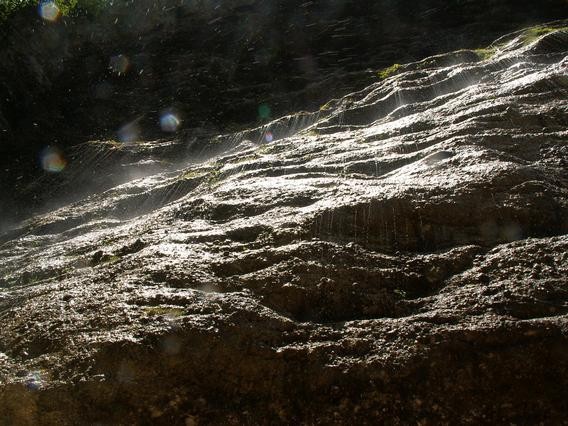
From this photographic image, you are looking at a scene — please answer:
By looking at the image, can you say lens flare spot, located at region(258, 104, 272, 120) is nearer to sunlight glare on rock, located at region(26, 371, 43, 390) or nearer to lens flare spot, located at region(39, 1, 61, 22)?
lens flare spot, located at region(39, 1, 61, 22)

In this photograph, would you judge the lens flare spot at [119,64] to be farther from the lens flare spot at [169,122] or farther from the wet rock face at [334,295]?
the wet rock face at [334,295]

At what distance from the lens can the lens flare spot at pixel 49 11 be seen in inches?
747

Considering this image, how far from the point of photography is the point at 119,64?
63.4 ft

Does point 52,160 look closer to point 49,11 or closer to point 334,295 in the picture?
point 49,11

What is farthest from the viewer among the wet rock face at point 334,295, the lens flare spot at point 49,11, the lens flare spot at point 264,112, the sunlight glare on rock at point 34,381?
the lens flare spot at point 49,11

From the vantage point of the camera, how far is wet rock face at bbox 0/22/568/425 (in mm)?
3635

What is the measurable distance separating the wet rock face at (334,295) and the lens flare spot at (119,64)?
13.5 m

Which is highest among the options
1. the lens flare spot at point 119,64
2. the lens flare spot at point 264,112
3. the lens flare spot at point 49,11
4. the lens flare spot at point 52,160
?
the lens flare spot at point 49,11

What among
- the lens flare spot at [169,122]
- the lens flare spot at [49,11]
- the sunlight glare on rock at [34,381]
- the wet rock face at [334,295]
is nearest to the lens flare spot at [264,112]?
the lens flare spot at [169,122]

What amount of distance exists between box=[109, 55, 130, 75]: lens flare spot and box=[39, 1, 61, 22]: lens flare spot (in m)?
2.97

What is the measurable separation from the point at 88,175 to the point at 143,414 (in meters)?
10.3

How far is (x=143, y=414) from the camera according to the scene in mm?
3654

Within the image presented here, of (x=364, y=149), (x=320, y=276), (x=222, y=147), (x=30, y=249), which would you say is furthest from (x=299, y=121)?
(x=320, y=276)

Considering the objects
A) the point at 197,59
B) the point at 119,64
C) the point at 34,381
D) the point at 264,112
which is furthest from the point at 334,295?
the point at 119,64
